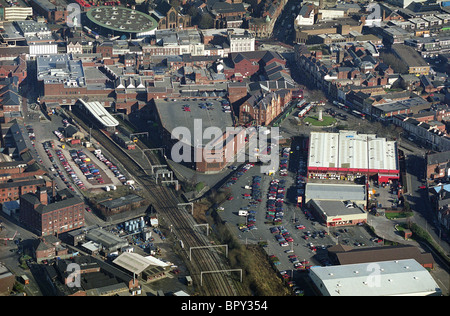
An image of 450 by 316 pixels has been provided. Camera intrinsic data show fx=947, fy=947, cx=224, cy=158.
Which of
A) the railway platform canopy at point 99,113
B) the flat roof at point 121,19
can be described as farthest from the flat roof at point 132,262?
the flat roof at point 121,19

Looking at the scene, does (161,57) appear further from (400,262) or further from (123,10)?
(400,262)

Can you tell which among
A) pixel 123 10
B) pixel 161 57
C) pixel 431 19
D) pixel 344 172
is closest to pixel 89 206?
pixel 344 172

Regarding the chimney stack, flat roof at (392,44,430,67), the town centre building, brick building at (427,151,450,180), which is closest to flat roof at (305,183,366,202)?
Answer: the town centre building

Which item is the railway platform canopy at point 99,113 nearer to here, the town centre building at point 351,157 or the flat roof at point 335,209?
the town centre building at point 351,157

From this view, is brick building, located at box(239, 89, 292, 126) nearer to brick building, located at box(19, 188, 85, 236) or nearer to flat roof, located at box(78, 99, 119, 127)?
flat roof, located at box(78, 99, 119, 127)

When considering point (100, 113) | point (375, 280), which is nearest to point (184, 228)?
point (375, 280)
